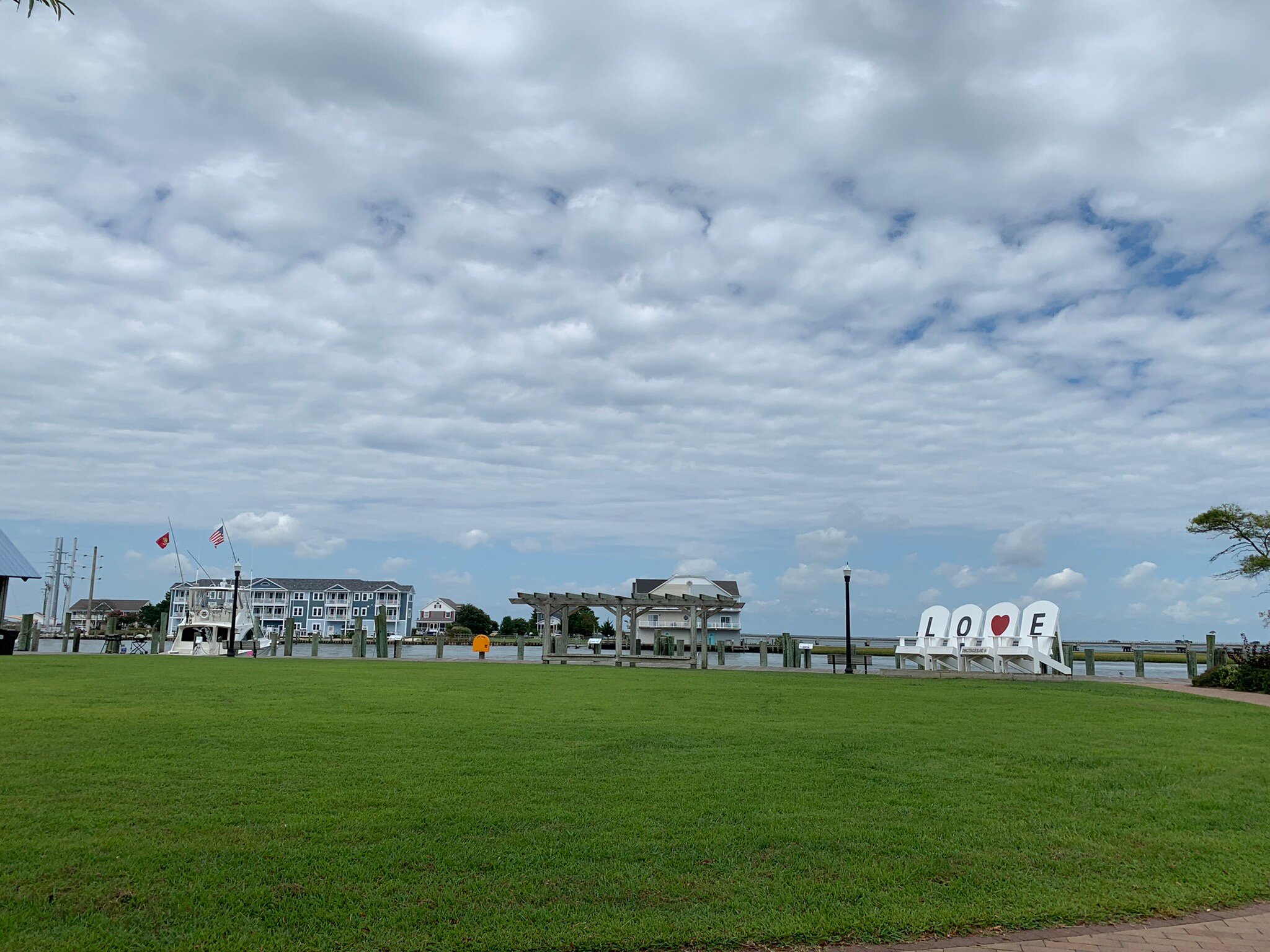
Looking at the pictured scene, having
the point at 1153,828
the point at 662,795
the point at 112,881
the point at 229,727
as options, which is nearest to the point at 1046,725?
the point at 1153,828

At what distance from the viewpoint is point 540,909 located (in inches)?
205

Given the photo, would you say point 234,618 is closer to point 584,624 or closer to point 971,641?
point 971,641

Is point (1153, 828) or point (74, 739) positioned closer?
point (1153, 828)

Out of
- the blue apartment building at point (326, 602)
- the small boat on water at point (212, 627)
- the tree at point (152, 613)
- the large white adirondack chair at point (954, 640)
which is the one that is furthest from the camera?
the blue apartment building at point (326, 602)

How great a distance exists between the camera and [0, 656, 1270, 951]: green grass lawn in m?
5.09

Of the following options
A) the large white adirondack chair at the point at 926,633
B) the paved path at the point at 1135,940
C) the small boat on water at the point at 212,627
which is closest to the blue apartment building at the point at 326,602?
the small boat on water at the point at 212,627

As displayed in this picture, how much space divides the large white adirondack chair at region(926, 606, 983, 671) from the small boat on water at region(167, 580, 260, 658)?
32.9 meters

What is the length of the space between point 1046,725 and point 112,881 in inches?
446

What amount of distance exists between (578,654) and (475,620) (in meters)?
75.7

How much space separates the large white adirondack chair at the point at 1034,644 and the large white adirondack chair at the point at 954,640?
59.4 inches

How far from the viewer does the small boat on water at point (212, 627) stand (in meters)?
47.0

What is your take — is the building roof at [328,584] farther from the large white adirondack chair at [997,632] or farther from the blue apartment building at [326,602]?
the large white adirondack chair at [997,632]

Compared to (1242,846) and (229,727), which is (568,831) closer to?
(1242,846)

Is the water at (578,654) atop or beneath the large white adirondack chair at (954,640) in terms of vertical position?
beneath
